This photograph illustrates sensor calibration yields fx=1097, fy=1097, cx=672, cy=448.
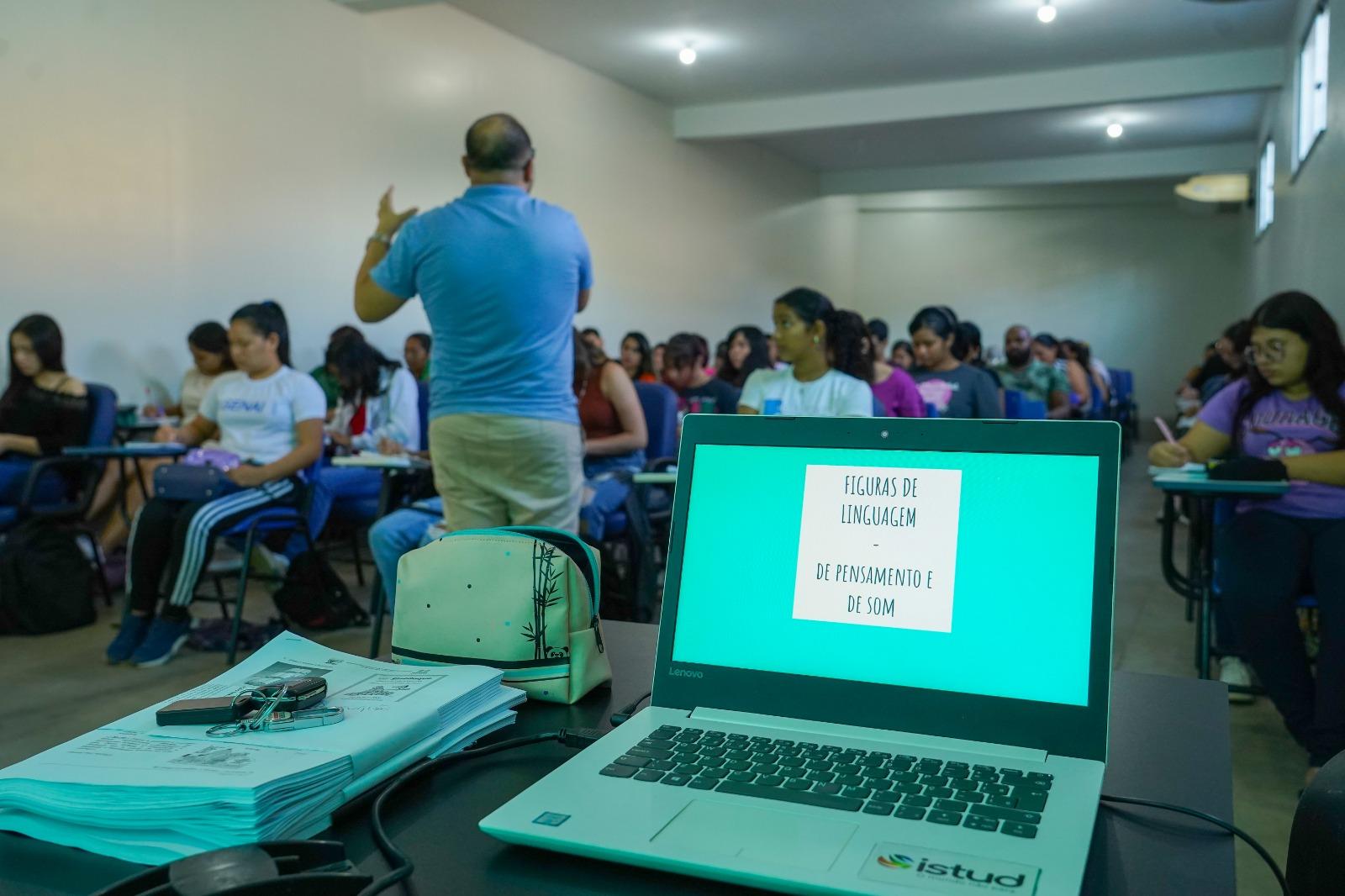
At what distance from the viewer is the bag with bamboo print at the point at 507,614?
95cm

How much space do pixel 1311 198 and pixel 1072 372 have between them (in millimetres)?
3349

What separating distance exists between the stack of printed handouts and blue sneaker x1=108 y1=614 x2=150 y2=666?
3.10 metres

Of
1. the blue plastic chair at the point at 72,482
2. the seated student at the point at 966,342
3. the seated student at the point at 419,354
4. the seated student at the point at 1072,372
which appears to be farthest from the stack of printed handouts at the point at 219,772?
the seated student at the point at 1072,372

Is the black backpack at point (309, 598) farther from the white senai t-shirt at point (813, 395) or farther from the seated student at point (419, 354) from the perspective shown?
the seated student at point (419, 354)

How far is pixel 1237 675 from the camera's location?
129 inches

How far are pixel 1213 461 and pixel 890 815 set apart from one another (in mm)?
2612

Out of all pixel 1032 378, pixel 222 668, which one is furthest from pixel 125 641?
pixel 1032 378

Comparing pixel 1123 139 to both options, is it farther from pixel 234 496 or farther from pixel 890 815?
pixel 890 815

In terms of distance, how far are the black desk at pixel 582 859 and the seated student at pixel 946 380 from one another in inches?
150

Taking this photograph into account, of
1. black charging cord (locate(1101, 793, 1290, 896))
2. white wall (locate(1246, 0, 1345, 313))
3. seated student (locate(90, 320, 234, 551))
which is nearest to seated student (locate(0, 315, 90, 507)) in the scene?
seated student (locate(90, 320, 234, 551))

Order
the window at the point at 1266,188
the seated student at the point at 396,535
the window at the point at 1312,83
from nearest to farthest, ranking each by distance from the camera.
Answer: the seated student at the point at 396,535 → the window at the point at 1312,83 → the window at the point at 1266,188

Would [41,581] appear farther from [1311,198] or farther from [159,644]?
[1311,198]

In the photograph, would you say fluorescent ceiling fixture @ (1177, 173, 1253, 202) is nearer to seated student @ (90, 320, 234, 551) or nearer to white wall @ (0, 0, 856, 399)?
white wall @ (0, 0, 856, 399)

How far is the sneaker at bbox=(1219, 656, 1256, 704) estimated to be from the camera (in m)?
3.19
